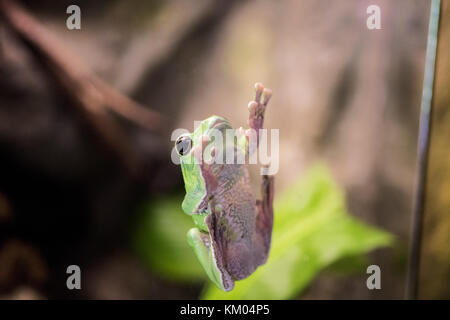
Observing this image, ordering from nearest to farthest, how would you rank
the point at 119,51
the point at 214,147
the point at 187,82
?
the point at 214,147 → the point at 187,82 → the point at 119,51

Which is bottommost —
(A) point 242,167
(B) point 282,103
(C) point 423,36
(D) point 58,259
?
(D) point 58,259

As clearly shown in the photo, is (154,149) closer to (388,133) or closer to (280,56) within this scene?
(280,56)

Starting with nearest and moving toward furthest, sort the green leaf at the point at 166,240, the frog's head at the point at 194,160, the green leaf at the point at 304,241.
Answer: the frog's head at the point at 194,160
the green leaf at the point at 304,241
the green leaf at the point at 166,240

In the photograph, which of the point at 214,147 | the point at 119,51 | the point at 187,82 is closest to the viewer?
the point at 214,147

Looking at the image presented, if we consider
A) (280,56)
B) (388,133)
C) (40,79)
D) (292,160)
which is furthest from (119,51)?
(388,133)

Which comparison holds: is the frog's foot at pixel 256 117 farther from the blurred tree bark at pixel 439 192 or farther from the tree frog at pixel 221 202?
the blurred tree bark at pixel 439 192

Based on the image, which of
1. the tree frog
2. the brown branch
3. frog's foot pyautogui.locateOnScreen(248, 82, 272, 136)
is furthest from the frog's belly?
the brown branch

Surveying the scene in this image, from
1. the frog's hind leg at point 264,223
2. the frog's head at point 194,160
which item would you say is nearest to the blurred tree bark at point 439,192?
the frog's hind leg at point 264,223
